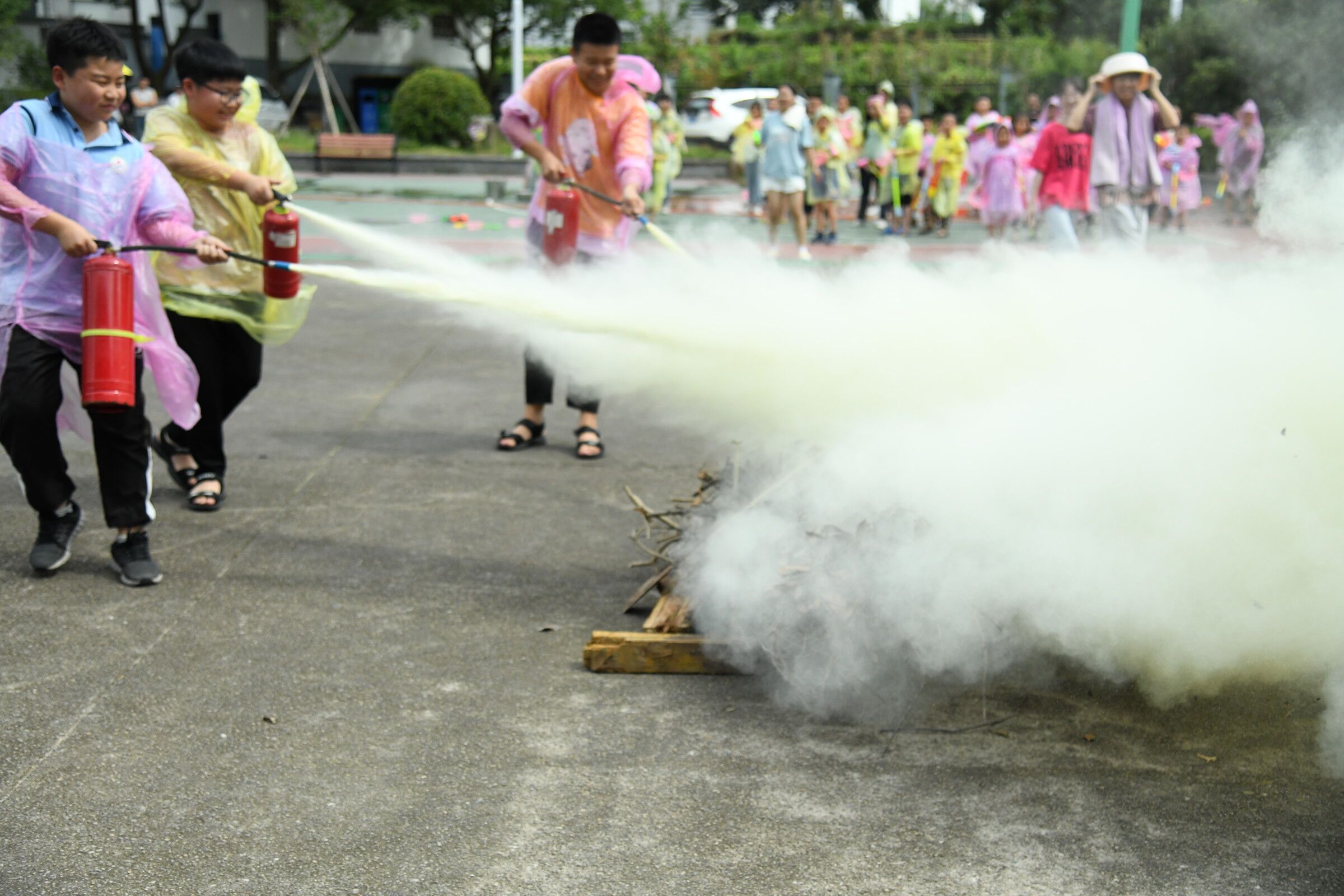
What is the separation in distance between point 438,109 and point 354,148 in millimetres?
4668

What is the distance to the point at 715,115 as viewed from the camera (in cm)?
2788

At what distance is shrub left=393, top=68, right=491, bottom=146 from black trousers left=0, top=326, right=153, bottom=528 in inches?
945

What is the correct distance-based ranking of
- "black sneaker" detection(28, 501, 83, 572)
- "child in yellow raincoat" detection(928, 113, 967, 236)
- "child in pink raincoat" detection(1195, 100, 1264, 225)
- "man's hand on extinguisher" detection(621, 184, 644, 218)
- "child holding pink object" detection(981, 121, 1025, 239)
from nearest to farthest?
"black sneaker" detection(28, 501, 83, 572), "man's hand on extinguisher" detection(621, 184, 644, 218), "child in pink raincoat" detection(1195, 100, 1264, 225), "child holding pink object" detection(981, 121, 1025, 239), "child in yellow raincoat" detection(928, 113, 967, 236)

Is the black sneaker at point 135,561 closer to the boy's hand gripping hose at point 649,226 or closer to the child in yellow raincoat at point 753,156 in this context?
the boy's hand gripping hose at point 649,226

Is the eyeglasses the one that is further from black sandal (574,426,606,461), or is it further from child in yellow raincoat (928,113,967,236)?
child in yellow raincoat (928,113,967,236)

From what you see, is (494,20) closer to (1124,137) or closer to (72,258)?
(1124,137)

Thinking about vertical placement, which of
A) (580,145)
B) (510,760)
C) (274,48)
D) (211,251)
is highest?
(274,48)

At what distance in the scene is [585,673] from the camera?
135 inches

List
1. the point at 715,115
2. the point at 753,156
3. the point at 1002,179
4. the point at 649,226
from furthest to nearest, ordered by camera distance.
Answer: the point at 715,115
the point at 753,156
the point at 1002,179
the point at 649,226

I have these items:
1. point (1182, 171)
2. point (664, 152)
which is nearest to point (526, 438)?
point (664, 152)

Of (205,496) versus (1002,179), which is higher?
(1002,179)

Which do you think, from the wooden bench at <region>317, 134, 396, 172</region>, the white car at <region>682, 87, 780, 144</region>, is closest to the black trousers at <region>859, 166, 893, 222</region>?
the wooden bench at <region>317, 134, 396, 172</region>

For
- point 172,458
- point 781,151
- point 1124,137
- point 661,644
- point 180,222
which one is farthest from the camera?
point 781,151

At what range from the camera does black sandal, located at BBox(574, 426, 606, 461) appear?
5.62 m
